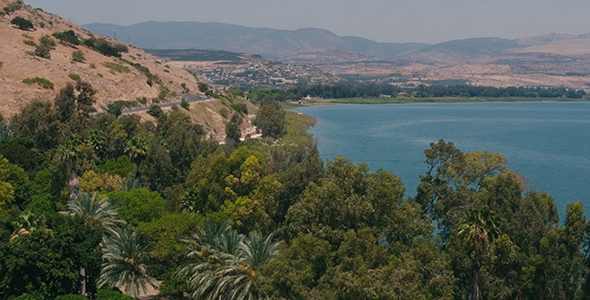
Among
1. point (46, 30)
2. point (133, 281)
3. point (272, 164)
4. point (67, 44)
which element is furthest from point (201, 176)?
point (46, 30)

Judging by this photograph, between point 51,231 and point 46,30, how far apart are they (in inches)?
3154

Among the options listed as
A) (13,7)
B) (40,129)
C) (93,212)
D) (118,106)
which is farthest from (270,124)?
(93,212)

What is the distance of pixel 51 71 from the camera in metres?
77.7

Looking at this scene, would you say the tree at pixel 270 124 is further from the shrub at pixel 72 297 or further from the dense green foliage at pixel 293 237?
the shrub at pixel 72 297

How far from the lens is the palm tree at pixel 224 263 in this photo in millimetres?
29141

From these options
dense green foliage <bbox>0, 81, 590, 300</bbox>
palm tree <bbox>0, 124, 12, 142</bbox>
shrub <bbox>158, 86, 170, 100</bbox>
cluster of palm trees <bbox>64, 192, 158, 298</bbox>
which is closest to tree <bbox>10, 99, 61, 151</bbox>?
palm tree <bbox>0, 124, 12, 142</bbox>

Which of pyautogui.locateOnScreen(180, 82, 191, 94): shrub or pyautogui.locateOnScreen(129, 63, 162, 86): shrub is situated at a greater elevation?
pyautogui.locateOnScreen(129, 63, 162, 86): shrub

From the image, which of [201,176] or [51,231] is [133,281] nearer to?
[51,231]

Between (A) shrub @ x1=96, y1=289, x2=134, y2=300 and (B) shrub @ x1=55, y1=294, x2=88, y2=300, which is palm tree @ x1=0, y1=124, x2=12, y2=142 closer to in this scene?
(A) shrub @ x1=96, y1=289, x2=134, y2=300

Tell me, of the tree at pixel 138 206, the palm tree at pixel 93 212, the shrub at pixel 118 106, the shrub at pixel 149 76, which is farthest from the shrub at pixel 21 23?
the palm tree at pixel 93 212

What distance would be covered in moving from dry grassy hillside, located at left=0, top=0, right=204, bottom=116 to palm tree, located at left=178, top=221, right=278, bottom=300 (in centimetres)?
4235

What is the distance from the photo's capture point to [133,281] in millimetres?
31484

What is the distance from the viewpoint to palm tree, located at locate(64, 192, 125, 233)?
32781 mm

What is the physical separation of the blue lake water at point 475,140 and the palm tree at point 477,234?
82.6 feet
